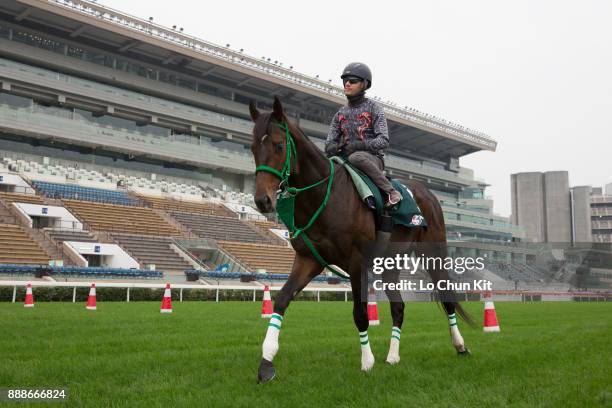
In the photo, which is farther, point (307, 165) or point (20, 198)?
point (20, 198)

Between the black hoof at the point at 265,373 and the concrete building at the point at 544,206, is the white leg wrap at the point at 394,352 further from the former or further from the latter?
the concrete building at the point at 544,206

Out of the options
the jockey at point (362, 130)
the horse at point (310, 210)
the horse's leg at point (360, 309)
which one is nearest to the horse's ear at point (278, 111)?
the horse at point (310, 210)

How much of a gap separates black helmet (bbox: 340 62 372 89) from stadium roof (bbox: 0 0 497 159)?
44437 millimetres

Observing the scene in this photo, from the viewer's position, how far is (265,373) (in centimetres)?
488

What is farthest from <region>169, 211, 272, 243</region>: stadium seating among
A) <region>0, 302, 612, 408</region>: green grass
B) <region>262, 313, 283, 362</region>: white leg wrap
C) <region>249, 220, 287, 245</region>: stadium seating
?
<region>262, 313, 283, 362</region>: white leg wrap

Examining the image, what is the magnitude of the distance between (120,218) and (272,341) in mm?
34548

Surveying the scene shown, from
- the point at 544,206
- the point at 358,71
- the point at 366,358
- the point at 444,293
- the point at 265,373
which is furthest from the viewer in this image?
the point at 544,206

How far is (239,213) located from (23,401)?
4457cm

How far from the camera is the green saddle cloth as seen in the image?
5.89m

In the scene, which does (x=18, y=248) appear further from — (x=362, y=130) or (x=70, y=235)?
(x=362, y=130)

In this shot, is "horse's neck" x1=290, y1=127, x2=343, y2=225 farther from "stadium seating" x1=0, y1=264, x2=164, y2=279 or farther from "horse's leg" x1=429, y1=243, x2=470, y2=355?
"stadium seating" x1=0, y1=264, x2=164, y2=279

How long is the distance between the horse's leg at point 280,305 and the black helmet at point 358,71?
2.22 meters

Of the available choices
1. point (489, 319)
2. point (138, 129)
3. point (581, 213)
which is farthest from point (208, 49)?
point (581, 213)

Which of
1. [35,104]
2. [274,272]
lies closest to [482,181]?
[274,272]
